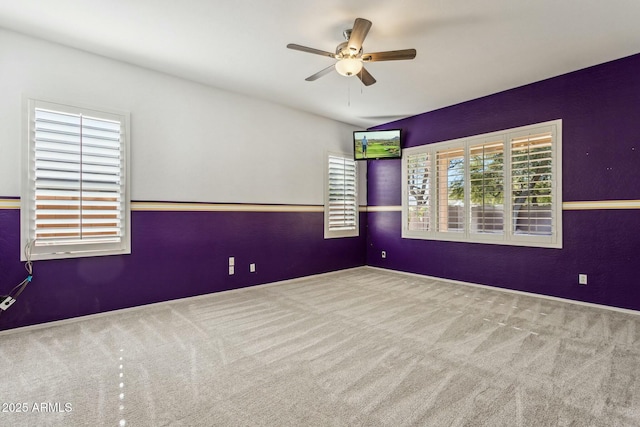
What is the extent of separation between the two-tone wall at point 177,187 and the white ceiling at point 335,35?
0.97 ft

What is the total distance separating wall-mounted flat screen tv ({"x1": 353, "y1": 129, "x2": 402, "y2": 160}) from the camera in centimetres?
568

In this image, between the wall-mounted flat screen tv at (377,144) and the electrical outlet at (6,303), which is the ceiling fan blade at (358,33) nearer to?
the wall-mounted flat screen tv at (377,144)

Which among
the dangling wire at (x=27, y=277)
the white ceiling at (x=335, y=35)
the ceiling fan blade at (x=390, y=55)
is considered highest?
the white ceiling at (x=335, y=35)

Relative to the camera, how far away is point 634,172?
3471 mm

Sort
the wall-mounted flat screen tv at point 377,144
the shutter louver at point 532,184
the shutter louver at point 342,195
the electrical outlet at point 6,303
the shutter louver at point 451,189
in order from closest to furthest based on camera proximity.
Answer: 1. the electrical outlet at point 6,303
2. the shutter louver at point 532,184
3. the shutter louver at point 451,189
4. the wall-mounted flat screen tv at point 377,144
5. the shutter louver at point 342,195

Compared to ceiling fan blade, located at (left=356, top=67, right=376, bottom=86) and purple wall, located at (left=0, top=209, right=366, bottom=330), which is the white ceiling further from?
purple wall, located at (left=0, top=209, right=366, bottom=330)

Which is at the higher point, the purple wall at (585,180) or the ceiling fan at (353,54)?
the ceiling fan at (353,54)

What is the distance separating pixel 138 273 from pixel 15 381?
160cm

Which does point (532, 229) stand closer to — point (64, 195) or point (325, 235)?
point (325, 235)

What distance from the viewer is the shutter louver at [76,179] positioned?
3121mm

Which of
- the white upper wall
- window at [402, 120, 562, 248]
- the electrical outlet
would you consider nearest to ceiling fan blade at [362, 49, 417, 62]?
the white upper wall

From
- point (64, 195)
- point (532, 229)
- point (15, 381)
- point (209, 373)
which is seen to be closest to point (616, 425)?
point (209, 373)

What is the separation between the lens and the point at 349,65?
2.93 metres

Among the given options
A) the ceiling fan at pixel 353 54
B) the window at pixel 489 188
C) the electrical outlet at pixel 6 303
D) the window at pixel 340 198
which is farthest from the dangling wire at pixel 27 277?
the window at pixel 489 188
